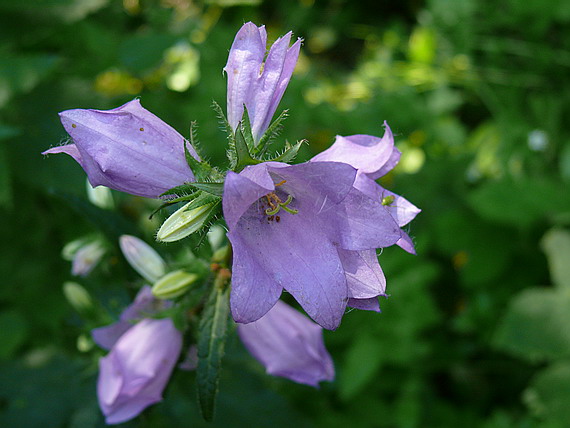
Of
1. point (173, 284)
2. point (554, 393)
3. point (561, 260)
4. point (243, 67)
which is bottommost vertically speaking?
point (554, 393)

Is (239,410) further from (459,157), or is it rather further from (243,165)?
(459,157)

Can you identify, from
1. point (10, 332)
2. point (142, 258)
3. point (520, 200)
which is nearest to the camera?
point (142, 258)

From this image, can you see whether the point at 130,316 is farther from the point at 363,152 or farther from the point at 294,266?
the point at 363,152

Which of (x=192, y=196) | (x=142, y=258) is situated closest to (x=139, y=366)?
(x=142, y=258)

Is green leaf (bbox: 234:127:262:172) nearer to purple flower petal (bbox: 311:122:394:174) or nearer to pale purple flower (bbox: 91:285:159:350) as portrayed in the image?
purple flower petal (bbox: 311:122:394:174)

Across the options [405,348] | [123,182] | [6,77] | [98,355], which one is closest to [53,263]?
[6,77]

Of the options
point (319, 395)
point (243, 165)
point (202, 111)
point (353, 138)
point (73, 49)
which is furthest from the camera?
point (73, 49)

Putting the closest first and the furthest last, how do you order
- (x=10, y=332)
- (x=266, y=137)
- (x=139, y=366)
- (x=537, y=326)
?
(x=266, y=137) → (x=139, y=366) → (x=10, y=332) → (x=537, y=326)

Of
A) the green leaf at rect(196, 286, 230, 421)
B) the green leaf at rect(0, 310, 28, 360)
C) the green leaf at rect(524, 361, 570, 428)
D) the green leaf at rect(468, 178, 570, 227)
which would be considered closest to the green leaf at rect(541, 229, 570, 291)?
the green leaf at rect(468, 178, 570, 227)
